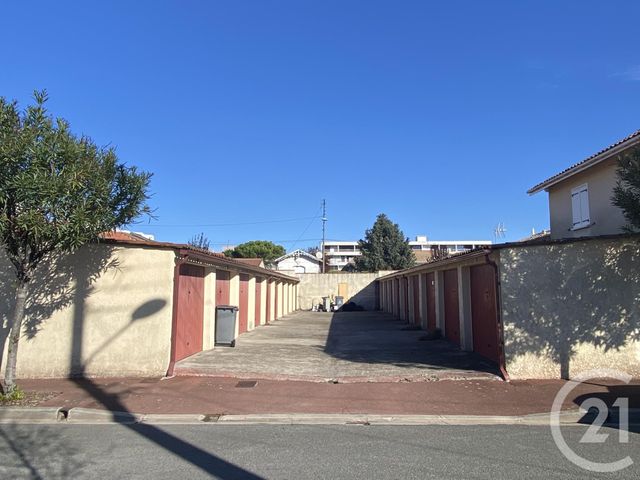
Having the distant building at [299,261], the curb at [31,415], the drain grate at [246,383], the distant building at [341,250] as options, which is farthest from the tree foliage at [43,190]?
the distant building at [341,250]

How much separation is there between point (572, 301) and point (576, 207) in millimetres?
6204

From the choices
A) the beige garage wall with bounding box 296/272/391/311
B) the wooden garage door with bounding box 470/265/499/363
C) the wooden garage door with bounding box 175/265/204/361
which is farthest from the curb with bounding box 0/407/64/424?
the beige garage wall with bounding box 296/272/391/311

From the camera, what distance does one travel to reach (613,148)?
1229cm

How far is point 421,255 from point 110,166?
81.8 m

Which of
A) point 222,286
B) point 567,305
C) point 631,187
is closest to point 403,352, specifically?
point 567,305

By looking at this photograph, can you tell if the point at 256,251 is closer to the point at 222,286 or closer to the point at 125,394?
the point at 222,286

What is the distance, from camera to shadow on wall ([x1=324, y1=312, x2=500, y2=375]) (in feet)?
37.4

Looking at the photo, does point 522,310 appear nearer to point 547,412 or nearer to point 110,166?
point 547,412

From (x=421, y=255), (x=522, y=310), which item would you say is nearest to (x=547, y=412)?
(x=522, y=310)

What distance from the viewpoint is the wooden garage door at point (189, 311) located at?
1168 cm

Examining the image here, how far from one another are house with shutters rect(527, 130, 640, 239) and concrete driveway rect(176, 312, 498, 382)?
200 inches

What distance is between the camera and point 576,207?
15.1 meters

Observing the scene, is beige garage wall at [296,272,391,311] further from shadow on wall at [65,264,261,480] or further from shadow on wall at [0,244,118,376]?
shadow on wall at [0,244,118,376]

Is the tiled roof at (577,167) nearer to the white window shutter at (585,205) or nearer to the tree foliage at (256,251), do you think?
the white window shutter at (585,205)
